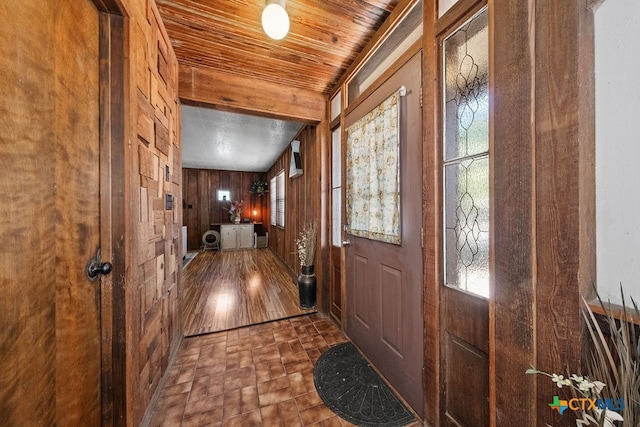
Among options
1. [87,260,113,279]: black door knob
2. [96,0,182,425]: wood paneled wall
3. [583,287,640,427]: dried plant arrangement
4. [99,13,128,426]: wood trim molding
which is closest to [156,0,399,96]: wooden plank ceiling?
[96,0,182,425]: wood paneled wall

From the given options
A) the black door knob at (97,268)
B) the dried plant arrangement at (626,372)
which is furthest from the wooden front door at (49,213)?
the dried plant arrangement at (626,372)

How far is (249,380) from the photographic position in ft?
5.24

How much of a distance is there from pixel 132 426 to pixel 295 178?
3508 mm

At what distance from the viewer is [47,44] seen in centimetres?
72

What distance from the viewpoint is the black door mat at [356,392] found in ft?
4.30

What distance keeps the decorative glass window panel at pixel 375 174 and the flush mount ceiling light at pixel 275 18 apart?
0.79 m

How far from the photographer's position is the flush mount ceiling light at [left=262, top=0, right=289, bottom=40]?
4.04 feet

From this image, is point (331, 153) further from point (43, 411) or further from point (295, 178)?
point (43, 411)

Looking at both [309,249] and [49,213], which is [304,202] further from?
[49,213]

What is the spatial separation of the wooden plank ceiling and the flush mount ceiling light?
25 cm

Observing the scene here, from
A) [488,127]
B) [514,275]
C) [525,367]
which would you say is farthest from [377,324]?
[488,127]

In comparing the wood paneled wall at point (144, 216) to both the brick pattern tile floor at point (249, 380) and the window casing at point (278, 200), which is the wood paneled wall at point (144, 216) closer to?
the brick pattern tile floor at point (249, 380)

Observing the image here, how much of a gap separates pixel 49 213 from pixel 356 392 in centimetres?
185

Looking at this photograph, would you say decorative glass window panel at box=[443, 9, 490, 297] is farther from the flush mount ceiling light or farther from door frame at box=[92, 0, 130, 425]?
door frame at box=[92, 0, 130, 425]
